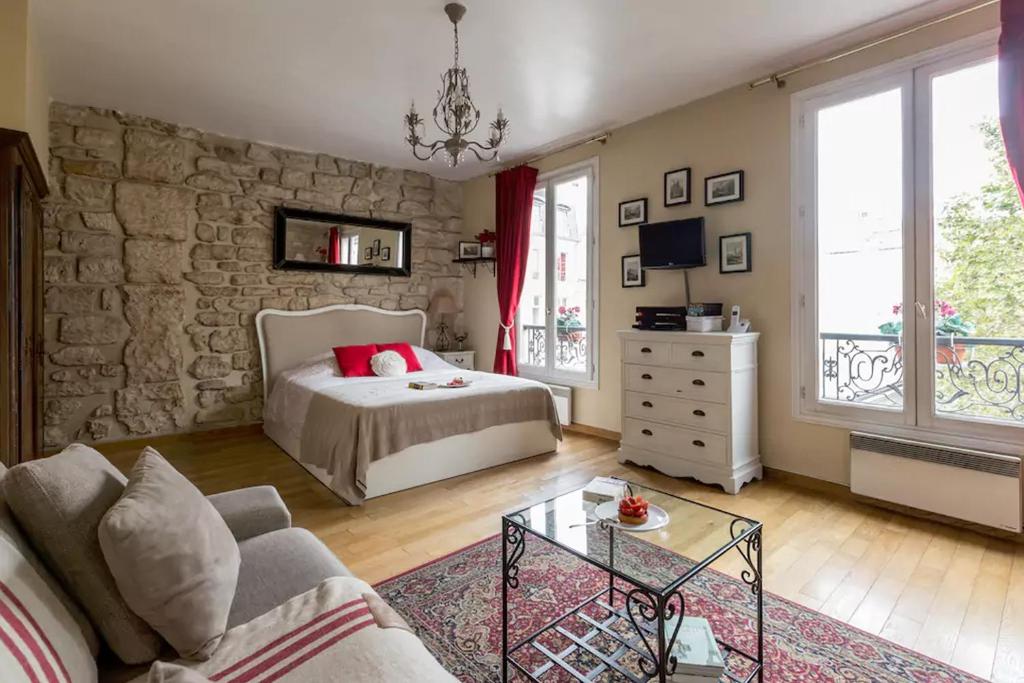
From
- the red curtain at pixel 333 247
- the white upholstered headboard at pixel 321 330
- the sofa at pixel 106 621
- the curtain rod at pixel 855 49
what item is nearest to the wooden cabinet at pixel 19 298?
the white upholstered headboard at pixel 321 330

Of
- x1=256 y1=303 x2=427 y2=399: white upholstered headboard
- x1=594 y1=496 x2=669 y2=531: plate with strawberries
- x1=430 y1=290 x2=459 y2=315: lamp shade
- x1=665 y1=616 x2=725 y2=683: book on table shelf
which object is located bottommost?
x1=665 y1=616 x2=725 y2=683: book on table shelf

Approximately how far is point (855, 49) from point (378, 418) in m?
3.57

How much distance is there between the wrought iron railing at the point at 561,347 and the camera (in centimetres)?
457

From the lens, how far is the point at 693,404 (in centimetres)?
325

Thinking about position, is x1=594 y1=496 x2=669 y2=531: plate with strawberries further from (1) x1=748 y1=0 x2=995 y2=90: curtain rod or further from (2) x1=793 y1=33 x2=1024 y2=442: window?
(1) x1=748 y1=0 x2=995 y2=90: curtain rod

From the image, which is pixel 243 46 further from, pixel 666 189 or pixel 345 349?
pixel 666 189

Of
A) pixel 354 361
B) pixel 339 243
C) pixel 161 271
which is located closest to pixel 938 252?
pixel 354 361

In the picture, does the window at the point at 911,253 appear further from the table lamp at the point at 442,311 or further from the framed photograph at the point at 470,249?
the table lamp at the point at 442,311

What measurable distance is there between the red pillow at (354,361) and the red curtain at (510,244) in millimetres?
1301

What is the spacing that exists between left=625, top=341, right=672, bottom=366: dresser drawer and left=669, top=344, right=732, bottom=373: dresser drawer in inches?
1.9

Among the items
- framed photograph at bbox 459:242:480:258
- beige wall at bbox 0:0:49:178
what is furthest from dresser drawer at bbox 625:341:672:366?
beige wall at bbox 0:0:49:178

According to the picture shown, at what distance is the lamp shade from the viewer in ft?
17.9

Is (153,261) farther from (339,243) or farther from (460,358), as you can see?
(460,358)

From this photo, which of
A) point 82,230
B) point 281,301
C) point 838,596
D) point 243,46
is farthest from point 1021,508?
point 82,230
